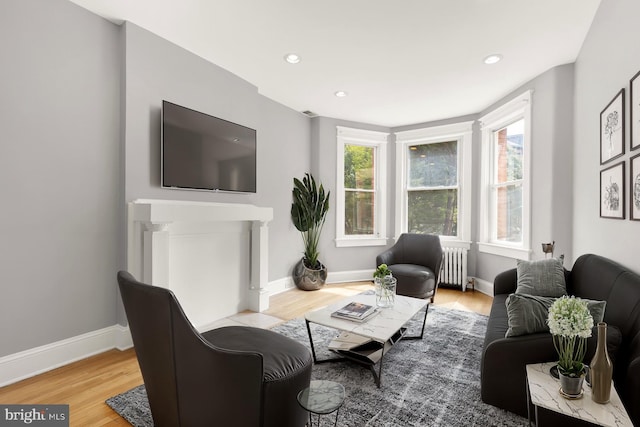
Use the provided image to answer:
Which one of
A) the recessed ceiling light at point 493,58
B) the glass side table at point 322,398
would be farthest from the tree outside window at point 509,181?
the glass side table at point 322,398

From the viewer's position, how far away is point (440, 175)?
5203mm

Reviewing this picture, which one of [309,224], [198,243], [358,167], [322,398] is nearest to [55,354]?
[198,243]

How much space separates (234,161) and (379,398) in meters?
2.65

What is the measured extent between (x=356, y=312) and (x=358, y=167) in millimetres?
3438

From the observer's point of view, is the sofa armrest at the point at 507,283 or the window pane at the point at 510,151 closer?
the sofa armrest at the point at 507,283

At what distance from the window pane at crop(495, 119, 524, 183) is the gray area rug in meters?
2.29

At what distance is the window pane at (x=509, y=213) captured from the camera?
4105 millimetres

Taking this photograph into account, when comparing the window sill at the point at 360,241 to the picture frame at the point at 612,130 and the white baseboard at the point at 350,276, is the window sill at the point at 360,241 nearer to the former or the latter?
the white baseboard at the point at 350,276

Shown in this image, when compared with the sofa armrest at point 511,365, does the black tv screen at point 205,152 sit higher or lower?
higher

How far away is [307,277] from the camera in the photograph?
4.66 metres

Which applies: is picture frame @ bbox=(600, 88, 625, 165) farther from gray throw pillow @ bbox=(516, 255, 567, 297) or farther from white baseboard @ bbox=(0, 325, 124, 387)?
white baseboard @ bbox=(0, 325, 124, 387)

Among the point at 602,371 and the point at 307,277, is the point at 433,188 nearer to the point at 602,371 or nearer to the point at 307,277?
the point at 307,277

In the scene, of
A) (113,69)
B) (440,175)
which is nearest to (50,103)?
(113,69)

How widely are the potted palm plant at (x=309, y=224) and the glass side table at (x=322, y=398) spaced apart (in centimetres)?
327
